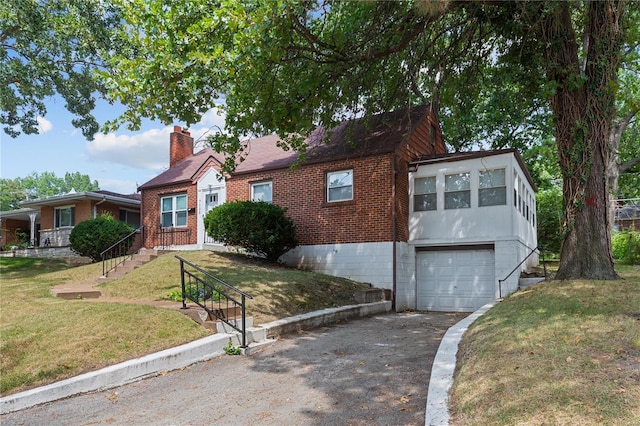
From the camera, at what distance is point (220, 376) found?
21.0 ft

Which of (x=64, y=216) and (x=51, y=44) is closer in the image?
(x=51, y=44)

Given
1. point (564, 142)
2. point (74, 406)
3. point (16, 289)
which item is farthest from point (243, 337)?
point (564, 142)

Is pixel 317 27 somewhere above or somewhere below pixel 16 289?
above

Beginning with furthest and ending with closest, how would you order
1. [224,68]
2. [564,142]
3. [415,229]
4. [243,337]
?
[415,229], [564,142], [224,68], [243,337]

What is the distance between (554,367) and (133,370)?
5271 mm

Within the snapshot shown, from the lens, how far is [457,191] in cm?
1462

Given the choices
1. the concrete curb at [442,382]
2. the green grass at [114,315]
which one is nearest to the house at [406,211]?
the green grass at [114,315]

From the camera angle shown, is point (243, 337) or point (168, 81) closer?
point (243, 337)

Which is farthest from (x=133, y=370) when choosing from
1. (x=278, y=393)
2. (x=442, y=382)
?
(x=442, y=382)

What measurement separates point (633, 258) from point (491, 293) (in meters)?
8.79

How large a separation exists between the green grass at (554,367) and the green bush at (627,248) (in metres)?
13.5

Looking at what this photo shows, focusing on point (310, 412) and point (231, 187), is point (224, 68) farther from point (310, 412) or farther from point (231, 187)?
point (231, 187)

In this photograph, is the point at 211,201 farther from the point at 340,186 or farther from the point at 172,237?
the point at 340,186

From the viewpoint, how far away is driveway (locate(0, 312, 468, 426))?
15.5 feet
